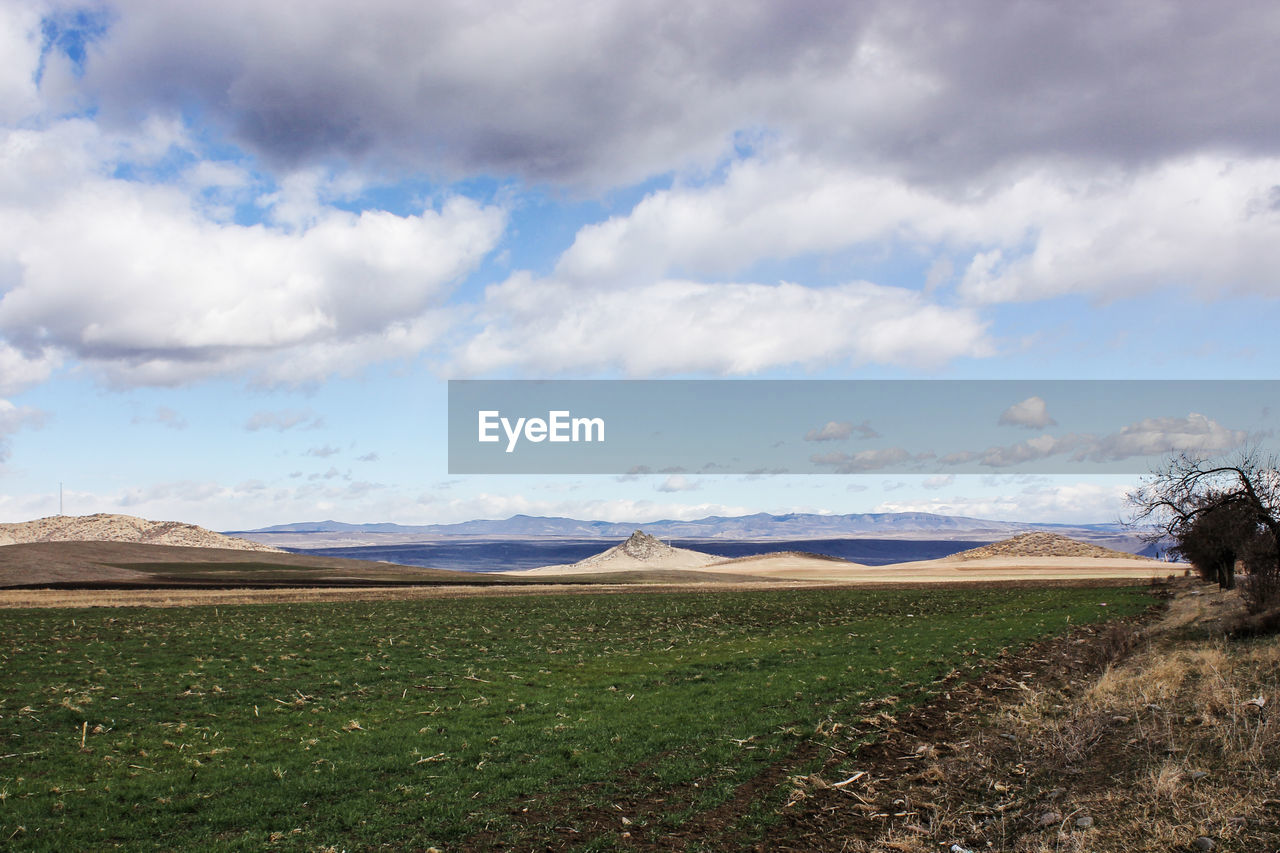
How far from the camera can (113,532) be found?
184375 mm

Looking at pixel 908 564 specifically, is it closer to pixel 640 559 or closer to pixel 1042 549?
pixel 1042 549

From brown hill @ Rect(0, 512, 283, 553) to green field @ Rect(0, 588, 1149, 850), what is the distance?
16174 centimetres

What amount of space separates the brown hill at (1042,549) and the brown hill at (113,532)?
15911 cm

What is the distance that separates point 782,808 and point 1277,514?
90.2ft

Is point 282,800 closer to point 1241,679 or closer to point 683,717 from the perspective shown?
point 683,717

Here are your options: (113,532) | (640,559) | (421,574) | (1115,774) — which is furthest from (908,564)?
(113,532)

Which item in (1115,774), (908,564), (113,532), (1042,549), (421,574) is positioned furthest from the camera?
(113,532)

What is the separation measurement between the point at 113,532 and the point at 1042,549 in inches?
8312

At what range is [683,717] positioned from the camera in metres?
17.4

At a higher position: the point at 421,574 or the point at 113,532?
the point at 113,532

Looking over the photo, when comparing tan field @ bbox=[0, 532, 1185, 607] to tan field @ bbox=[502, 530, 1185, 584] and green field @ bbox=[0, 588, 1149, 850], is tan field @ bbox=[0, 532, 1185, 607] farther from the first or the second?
green field @ bbox=[0, 588, 1149, 850]

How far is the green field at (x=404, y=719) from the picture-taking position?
1146 cm

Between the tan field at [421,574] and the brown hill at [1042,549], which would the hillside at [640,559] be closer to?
the tan field at [421,574]

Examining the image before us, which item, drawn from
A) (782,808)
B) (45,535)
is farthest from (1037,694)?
(45,535)
